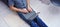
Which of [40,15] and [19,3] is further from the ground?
[19,3]

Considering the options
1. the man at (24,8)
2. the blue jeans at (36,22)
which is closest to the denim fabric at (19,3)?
the man at (24,8)

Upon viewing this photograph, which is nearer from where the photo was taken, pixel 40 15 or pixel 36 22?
pixel 36 22

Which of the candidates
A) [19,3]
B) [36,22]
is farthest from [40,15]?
[19,3]

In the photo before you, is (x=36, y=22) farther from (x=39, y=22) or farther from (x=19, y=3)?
(x=19, y=3)

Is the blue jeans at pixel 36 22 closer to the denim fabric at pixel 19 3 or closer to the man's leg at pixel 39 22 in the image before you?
the man's leg at pixel 39 22

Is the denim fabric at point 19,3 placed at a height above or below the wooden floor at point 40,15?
above

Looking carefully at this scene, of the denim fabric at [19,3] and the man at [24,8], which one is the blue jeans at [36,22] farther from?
the denim fabric at [19,3]

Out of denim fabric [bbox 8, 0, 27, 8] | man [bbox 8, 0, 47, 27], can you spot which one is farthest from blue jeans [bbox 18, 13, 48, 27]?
denim fabric [bbox 8, 0, 27, 8]

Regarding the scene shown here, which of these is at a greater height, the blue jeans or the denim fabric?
the denim fabric

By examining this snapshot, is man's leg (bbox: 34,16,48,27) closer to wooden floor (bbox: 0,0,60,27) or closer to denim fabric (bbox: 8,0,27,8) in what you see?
wooden floor (bbox: 0,0,60,27)

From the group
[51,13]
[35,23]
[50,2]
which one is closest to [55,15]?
[51,13]

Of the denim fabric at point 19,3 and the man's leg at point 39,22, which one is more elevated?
the denim fabric at point 19,3

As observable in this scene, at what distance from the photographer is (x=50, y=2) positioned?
5.39 feet

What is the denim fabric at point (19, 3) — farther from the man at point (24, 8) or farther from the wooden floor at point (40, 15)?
the wooden floor at point (40, 15)
